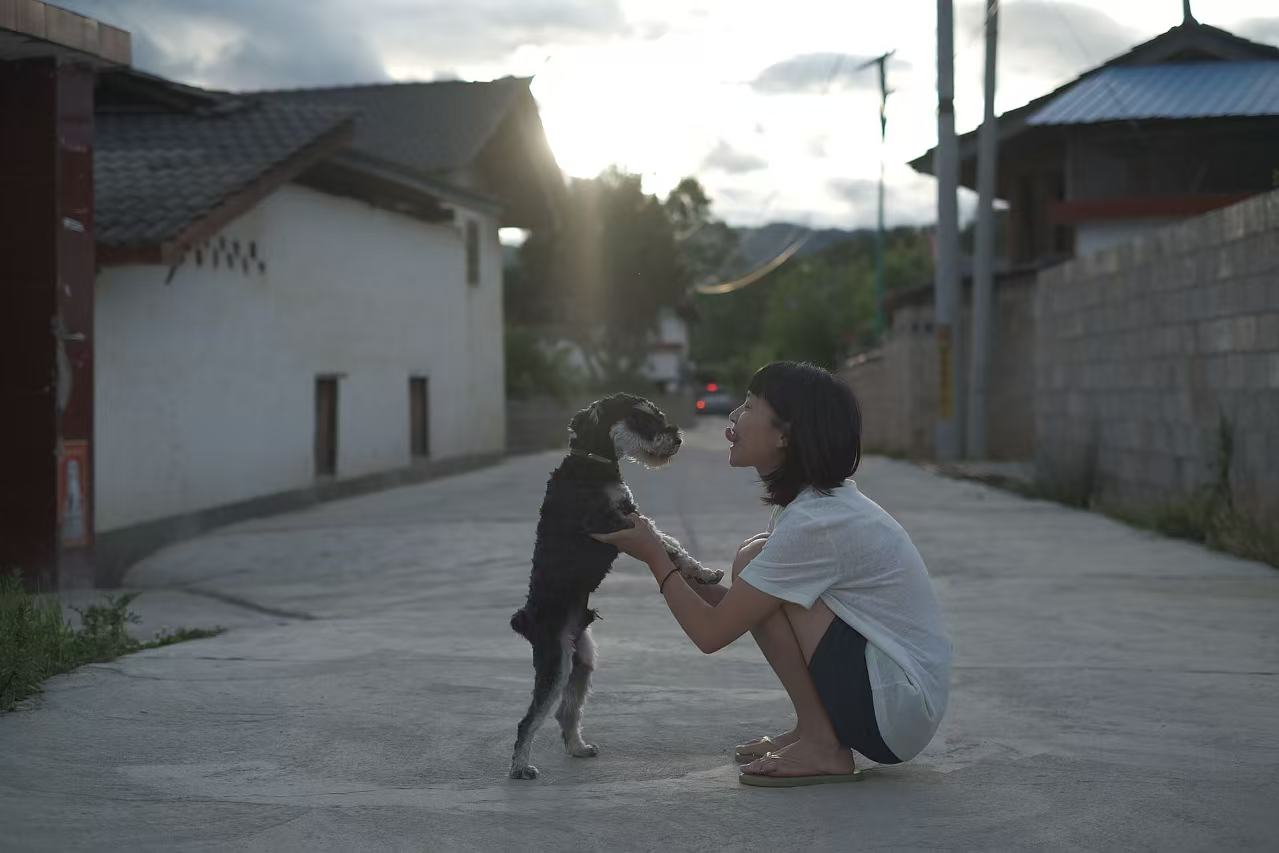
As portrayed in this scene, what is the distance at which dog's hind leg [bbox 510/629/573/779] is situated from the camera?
15.4 feet

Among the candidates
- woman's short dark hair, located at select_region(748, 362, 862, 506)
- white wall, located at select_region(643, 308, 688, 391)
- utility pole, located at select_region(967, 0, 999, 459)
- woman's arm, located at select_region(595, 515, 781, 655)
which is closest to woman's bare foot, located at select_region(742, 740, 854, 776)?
woman's arm, located at select_region(595, 515, 781, 655)

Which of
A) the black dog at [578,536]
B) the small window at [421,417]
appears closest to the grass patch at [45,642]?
the black dog at [578,536]

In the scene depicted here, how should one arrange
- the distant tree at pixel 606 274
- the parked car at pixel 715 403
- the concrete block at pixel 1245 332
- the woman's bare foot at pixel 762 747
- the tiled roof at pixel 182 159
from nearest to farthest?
the woman's bare foot at pixel 762 747 → the concrete block at pixel 1245 332 → the tiled roof at pixel 182 159 → the distant tree at pixel 606 274 → the parked car at pixel 715 403

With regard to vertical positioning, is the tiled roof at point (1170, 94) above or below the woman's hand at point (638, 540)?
above

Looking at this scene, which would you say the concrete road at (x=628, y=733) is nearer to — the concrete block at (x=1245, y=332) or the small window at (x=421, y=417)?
the concrete block at (x=1245, y=332)

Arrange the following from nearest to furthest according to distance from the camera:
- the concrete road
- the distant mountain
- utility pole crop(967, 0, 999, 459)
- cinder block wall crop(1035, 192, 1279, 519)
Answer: the concrete road < cinder block wall crop(1035, 192, 1279, 519) < utility pole crop(967, 0, 999, 459) < the distant mountain

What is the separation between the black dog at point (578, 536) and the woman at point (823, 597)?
119 mm

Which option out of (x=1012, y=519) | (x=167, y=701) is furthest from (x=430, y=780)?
(x=1012, y=519)

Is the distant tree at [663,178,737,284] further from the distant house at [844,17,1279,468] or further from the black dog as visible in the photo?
the black dog

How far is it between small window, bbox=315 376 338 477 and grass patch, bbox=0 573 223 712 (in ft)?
38.8

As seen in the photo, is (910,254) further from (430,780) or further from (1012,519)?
(430,780)

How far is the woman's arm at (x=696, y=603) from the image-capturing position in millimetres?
4398

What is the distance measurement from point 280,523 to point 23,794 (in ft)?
36.2

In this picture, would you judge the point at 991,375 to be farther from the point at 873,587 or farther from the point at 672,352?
the point at 672,352
